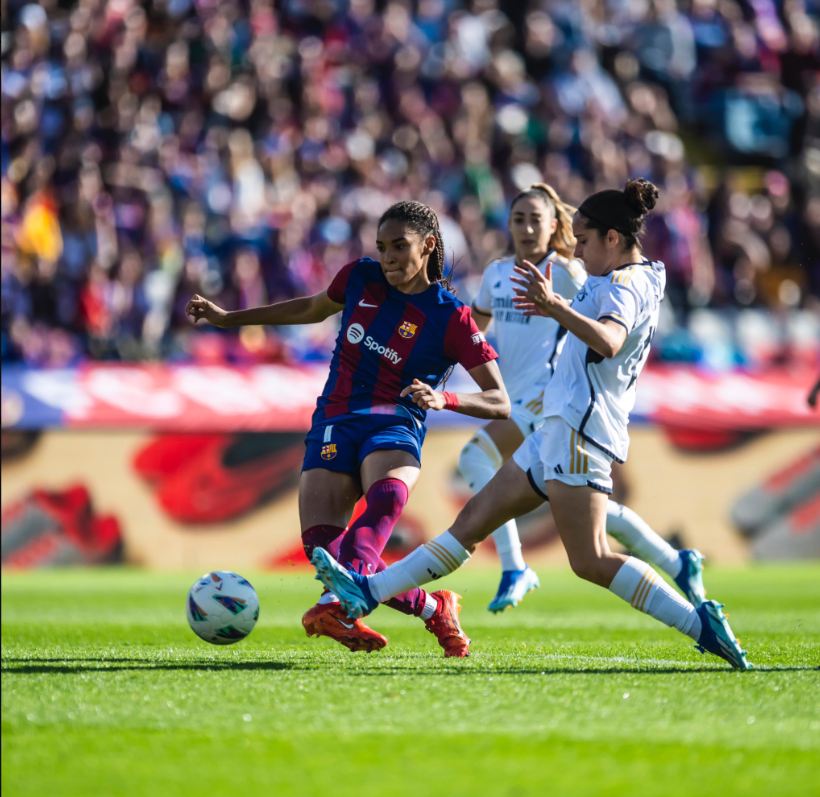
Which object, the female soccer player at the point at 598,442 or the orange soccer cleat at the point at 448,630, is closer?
the female soccer player at the point at 598,442

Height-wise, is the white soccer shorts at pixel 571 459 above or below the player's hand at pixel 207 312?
below

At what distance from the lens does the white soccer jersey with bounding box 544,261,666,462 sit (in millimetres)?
4980

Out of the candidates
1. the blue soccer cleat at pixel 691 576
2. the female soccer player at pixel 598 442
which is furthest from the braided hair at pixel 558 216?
the blue soccer cleat at pixel 691 576

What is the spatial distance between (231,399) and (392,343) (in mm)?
8627

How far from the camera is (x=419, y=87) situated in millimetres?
19062

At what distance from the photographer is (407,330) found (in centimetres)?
562

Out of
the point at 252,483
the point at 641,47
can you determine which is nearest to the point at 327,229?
the point at 252,483

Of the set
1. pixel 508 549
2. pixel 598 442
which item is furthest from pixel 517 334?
pixel 598 442

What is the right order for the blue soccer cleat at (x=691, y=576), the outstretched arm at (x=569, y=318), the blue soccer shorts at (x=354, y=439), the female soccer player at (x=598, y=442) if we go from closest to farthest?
the outstretched arm at (x=569, y=318)
the female soccer player at (x=598, y=442)
the blue soccer shorts at (x=354, y=439)
the blue soccer cleat at (x=691, y=576)

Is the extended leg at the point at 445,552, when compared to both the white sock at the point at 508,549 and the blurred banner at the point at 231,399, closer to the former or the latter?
the white sock at the point at 508,549

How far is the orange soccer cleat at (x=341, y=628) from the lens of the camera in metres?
5.15

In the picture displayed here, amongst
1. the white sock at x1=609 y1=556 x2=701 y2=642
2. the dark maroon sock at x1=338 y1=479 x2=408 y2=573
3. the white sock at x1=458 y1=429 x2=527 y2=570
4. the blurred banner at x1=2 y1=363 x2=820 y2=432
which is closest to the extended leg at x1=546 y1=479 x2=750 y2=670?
the white sock at x1=609 y1=556 x2=701 y2=642

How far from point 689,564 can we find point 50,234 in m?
11.4

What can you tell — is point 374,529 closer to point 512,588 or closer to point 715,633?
point 715,633
